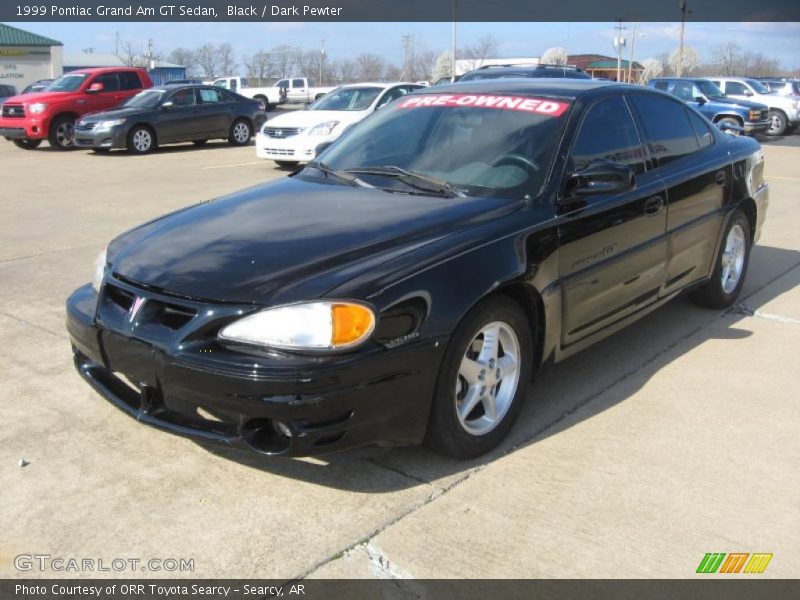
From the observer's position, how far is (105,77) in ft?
59.7

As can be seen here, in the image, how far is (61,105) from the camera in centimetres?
1733

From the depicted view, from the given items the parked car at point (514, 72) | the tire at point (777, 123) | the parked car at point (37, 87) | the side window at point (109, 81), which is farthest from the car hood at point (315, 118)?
the tire at point (777, 123)

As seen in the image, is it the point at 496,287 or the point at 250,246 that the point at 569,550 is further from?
the point at 250,246

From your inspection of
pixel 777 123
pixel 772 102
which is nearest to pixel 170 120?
pixel 772 102

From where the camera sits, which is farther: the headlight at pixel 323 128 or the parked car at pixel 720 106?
the parked car at pixel 720 106

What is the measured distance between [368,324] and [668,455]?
156 cm

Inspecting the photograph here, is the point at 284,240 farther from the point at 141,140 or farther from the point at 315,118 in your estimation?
the point at 141,140

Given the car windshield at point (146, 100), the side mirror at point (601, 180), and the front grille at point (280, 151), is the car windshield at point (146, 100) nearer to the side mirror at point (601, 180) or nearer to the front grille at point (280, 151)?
the front grille at point (280, 151)

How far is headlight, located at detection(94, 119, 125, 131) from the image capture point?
16.0 metres

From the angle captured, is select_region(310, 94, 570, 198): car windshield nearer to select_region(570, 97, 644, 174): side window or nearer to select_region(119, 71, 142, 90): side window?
select_region(570, 97, 644, 174): side window

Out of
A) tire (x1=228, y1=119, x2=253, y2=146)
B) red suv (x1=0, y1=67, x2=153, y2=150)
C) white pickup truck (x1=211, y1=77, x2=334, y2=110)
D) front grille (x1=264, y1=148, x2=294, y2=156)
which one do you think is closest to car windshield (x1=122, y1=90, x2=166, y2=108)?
red suv (x1=0, y1=67, x2=153, y2=150)

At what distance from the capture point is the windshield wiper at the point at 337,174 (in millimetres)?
4116

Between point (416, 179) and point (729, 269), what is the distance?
9.20 ft

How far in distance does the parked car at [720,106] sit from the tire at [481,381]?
66.0 feet
